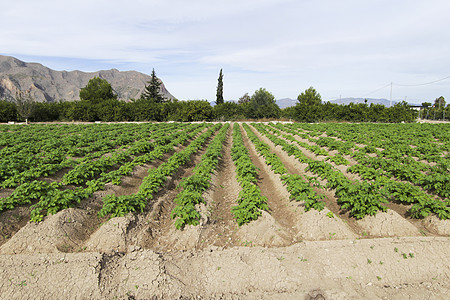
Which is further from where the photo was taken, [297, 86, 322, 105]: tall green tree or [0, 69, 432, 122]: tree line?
[297, 86, 322, 105]: tall green tree

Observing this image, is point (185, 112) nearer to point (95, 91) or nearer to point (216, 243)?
point (95, 91)

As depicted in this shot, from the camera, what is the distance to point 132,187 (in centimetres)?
937

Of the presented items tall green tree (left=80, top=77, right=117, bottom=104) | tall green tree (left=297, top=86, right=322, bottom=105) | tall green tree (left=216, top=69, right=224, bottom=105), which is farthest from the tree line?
tall green tree (left=297, top=86, right=322, bottom=105)

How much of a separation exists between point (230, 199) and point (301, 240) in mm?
3276

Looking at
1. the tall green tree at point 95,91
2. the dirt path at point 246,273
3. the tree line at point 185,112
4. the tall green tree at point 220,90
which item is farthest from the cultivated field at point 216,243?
the tall green tree at point 95,91

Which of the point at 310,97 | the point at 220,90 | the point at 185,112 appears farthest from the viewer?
the point at 310,97

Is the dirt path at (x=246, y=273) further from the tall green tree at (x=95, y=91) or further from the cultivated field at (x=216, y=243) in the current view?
the tall green tree at (x=95, y=91)

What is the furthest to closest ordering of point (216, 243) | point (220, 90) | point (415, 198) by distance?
point (220, 90) → point (415, 198) → point (216, 243)

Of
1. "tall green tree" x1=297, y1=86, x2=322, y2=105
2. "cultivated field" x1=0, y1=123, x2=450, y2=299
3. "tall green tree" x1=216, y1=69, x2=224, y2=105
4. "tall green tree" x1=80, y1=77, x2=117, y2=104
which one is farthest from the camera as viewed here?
"tall green tree" x1=297, y1=86, x2=322, y2=105

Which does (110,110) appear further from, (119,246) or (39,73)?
(39,73)

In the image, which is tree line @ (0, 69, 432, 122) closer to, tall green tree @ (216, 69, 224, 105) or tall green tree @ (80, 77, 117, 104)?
tall green tree @ (216, 69, 224, 105)

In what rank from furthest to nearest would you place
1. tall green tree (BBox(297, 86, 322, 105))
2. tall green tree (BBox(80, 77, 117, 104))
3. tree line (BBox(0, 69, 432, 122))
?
1. tall green tree (BBox(297, 86, 322, 105))
2. tall green tree (BBox(80, 77, 117, 104))
3. tree line (BBox(0, 69, 432, 122))

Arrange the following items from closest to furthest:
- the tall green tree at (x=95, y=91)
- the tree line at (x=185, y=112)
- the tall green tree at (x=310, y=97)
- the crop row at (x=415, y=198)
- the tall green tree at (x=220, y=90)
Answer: the crop row at (x=415, y=198) < the tree line at (x=185, y=112) < the tall green tree at (x=95, y=91) < the tall green tree at (x=220, y=90) < the tall green tree at (x=310, y=97)

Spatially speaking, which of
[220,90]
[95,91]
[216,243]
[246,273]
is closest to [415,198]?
[246,273]
